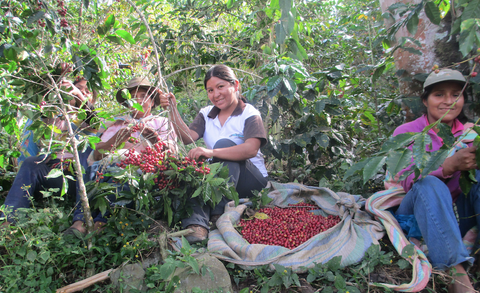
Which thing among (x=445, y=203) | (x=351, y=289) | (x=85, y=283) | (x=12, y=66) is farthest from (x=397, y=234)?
(x=12, y=66)

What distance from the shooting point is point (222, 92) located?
243 centimetres

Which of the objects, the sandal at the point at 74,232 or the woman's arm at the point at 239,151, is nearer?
the sandal at the point at 74,232

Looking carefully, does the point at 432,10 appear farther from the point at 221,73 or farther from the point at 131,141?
the point at 131,141

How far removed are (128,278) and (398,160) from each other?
142cm

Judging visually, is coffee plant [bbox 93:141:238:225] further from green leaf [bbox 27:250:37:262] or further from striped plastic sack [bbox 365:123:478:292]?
striped plastic sack [bbox 365:123:478:292]

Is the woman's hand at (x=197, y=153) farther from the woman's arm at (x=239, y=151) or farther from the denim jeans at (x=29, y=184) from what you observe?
the denim jeans at (x=29, y=184)

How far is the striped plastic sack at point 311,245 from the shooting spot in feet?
5.68

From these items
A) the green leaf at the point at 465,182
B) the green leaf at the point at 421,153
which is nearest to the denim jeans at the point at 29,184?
the green leaf at the point at 421,153

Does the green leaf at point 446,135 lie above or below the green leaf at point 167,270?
above

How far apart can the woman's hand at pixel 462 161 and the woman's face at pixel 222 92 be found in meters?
1.54

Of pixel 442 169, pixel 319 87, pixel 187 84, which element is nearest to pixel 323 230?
pixel 442 169

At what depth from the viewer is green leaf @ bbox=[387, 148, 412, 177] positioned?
1.04 meters

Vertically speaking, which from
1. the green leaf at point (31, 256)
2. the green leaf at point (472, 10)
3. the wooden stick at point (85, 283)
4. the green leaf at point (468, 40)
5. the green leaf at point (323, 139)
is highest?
the green leaf at point (472, 10)

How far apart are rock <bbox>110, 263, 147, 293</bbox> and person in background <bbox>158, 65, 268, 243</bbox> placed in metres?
0.44
